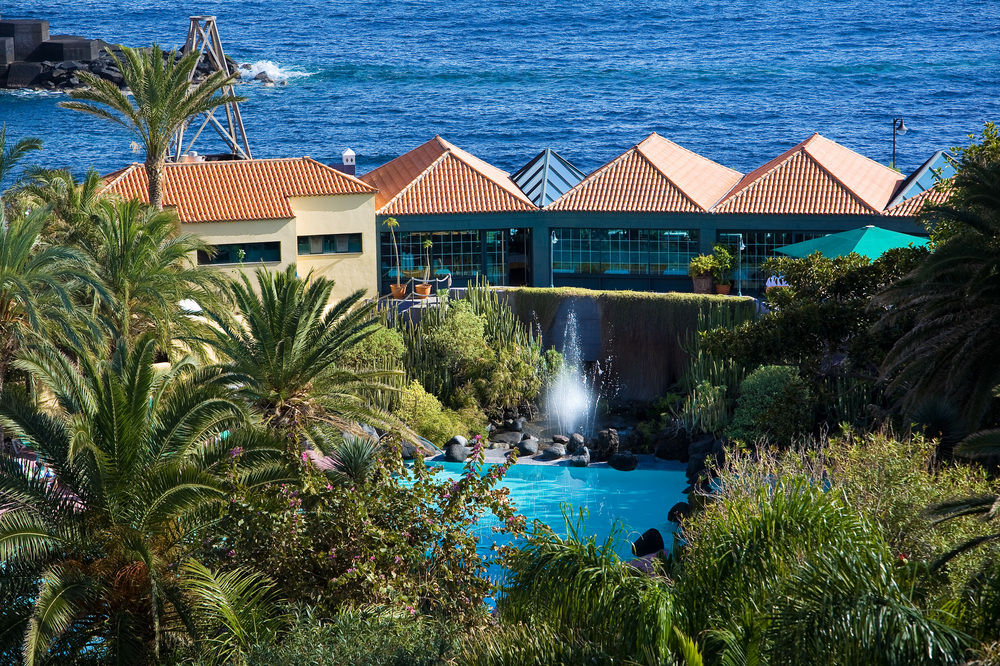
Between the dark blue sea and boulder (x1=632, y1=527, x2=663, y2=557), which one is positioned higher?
the dark blue sea

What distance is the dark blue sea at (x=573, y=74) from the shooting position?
313 feet

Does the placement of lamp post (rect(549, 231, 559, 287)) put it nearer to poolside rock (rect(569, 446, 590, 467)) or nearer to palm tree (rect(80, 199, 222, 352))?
poolside rock (rect(569, 446, 590, 467))

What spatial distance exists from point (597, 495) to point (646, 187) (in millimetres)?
12652

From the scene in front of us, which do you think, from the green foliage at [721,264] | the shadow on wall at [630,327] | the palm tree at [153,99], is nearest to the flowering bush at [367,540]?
the palm tree at [153,99]

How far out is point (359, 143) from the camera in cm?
9631

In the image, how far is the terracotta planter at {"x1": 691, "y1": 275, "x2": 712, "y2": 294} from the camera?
32.6 m

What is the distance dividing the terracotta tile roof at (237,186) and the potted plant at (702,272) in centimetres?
958

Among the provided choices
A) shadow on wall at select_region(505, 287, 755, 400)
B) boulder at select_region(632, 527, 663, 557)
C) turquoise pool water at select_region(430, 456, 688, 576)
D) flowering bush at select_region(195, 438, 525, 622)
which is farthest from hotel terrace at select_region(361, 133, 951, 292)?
flowering bush at select_region(195, 438, 525, 622)

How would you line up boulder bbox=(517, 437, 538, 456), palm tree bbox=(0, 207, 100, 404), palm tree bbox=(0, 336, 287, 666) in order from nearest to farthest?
palm tree bbox=(0, 336, 287, 666) → palm tree bbox=(0, 207, 100, 404) → boulder bbox=(517, 437, 538, 456)

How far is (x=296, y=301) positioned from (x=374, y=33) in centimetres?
11745

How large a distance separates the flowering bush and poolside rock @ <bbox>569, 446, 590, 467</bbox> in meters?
12.8

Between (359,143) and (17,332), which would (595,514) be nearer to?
(17,332)

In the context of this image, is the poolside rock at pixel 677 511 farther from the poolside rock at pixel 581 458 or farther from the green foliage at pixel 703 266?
the green foliage at pixel 703 266

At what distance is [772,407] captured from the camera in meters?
23.8
